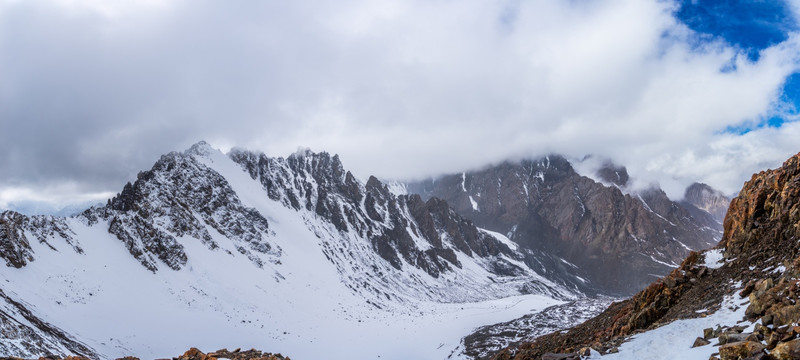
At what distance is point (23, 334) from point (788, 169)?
2399 inches

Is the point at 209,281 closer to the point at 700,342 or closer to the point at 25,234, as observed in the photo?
the point at 25,234

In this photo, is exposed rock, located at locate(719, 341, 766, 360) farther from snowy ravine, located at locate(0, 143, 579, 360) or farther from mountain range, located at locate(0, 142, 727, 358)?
snowy ravine, located at locate(0, 143, 579, 360)

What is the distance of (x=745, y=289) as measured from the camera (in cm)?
2200

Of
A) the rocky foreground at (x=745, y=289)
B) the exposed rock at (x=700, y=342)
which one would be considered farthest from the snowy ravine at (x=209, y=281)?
the exposed rock at (x=700, y=342)

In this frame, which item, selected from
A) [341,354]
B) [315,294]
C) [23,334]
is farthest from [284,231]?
[23,334]

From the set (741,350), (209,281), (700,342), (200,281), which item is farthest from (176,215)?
(741,350)

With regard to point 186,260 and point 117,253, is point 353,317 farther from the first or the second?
point 117,253

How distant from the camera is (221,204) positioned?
123188 millimetres

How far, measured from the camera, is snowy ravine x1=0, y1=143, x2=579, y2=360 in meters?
61.1

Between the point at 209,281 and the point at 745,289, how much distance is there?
89759 millimetres

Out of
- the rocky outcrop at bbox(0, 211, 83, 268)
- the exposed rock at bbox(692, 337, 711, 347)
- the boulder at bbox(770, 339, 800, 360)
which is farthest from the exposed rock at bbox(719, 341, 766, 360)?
the rocky outcrop at bbox(0, 211, 83, 268)

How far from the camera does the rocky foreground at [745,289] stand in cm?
1532

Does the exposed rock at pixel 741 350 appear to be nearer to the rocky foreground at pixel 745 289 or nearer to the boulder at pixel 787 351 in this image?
the rocky foreground at pixel 745 289

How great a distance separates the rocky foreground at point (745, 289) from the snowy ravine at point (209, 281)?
42.7m
